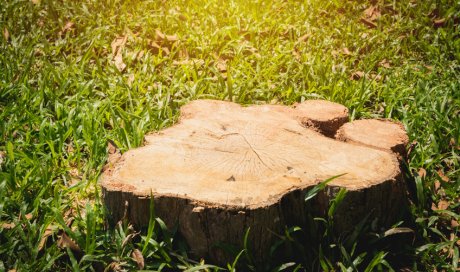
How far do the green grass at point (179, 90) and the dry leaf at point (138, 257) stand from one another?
0.02 meters

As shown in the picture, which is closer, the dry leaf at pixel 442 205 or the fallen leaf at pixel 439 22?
the dry leaf at pixel 442 205

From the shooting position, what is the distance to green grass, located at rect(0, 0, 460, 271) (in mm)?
1987

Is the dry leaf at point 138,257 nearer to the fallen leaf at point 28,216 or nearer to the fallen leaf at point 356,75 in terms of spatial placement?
the fallen leaf at point 28,216

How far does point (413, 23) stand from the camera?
3.89m

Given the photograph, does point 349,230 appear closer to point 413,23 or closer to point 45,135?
point 45,135

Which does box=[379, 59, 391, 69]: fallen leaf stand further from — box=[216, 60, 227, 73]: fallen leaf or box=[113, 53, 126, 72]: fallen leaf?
box=[113, 53, 126, 72]: fallen leaf

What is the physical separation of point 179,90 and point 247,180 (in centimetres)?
150

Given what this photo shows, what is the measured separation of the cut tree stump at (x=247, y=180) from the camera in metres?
1.78

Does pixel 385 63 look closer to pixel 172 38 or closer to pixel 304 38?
pixel 304 38

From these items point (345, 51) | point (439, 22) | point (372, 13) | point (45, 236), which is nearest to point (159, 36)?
point (345, 51)

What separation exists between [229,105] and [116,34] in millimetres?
1772

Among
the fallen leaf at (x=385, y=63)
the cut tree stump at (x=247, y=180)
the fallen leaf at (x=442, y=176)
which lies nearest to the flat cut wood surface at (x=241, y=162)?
the cut tree stump at (x=247, y=180)

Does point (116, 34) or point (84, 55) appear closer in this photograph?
point (84, 55)

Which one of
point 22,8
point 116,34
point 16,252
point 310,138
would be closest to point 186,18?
point 116,34
